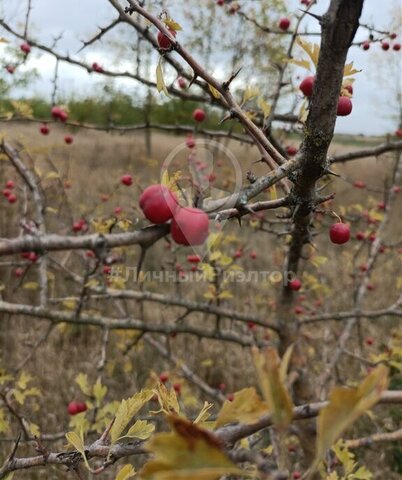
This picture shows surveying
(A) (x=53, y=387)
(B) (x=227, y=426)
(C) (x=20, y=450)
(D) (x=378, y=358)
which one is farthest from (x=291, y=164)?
(A) (x=53, y=387)

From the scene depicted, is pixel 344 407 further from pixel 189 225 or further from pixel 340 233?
pixel 340 233

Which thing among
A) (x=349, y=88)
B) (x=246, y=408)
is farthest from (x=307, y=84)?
(x=246, y=408)

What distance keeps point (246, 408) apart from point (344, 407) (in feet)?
0.36

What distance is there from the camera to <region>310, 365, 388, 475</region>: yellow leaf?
38 cm

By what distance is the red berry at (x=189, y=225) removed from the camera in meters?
0.92

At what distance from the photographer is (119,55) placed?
15.5 meters

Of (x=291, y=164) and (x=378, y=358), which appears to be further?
(x=378, y=358)

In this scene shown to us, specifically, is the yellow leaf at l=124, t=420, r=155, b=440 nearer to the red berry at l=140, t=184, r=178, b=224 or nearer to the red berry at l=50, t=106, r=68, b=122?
the red berry at l=140, t=184, r=178, b=224

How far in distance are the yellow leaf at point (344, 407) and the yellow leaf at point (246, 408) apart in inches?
2.8

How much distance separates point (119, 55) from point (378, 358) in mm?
14466

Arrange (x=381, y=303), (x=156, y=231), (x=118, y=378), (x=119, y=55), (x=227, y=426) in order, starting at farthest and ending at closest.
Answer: (x=119, y=55) → (x=381, y=303) → (x=118, y=378) → (x=156, y=231) → (x=227, y=426)

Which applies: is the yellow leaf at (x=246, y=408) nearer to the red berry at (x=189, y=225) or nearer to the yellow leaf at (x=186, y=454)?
the yellow leaf at (x=186, y=454)

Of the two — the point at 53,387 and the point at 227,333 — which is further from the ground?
the point at 227,333

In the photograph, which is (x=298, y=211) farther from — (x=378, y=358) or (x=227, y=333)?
(x=378, y=358)
